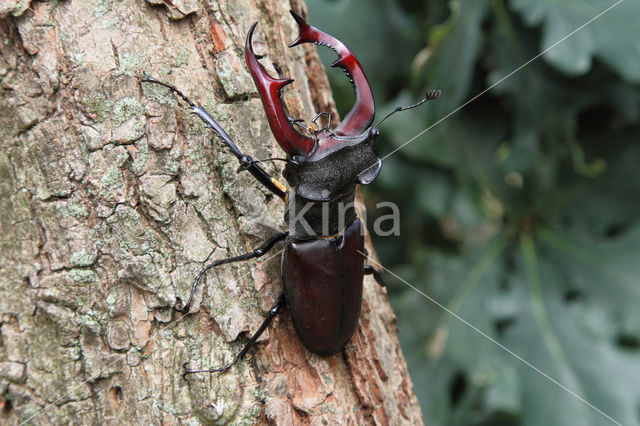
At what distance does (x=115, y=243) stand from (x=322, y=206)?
0.60 meters

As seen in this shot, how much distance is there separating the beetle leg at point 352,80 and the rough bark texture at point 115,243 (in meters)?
0.36

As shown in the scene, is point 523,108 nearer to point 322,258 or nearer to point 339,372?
point 322,258

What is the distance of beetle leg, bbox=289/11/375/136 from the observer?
4.66 ft

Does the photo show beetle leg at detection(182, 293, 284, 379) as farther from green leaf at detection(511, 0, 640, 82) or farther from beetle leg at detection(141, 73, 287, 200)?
green leaf at detection(511, 0, 640, 82)

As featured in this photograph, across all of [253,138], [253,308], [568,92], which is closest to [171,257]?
[253,308]

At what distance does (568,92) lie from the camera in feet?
7.89

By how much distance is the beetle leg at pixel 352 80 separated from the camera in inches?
55.9

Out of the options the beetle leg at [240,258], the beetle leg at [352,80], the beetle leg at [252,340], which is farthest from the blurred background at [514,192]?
the beetle leg at [252,340]

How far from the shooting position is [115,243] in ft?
3.95

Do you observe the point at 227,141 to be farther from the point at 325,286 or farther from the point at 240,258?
the point at 325,286

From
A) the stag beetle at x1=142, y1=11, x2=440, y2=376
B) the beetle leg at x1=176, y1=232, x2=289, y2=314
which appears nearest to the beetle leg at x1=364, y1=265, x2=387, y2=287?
the stag beetle at x1=142, y1=11, x2=440, y2=376

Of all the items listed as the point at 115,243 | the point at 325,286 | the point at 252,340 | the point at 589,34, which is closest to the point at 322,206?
the point at 325,286

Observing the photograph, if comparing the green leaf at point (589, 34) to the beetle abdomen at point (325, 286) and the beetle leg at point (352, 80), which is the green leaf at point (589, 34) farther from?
the beetle abdomen at point (325, 286)

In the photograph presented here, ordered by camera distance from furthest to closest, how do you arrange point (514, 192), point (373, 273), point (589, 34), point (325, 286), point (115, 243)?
point (514, 192), point (589, 34), point (373, 273), point (325, 286), point (115, 243)
